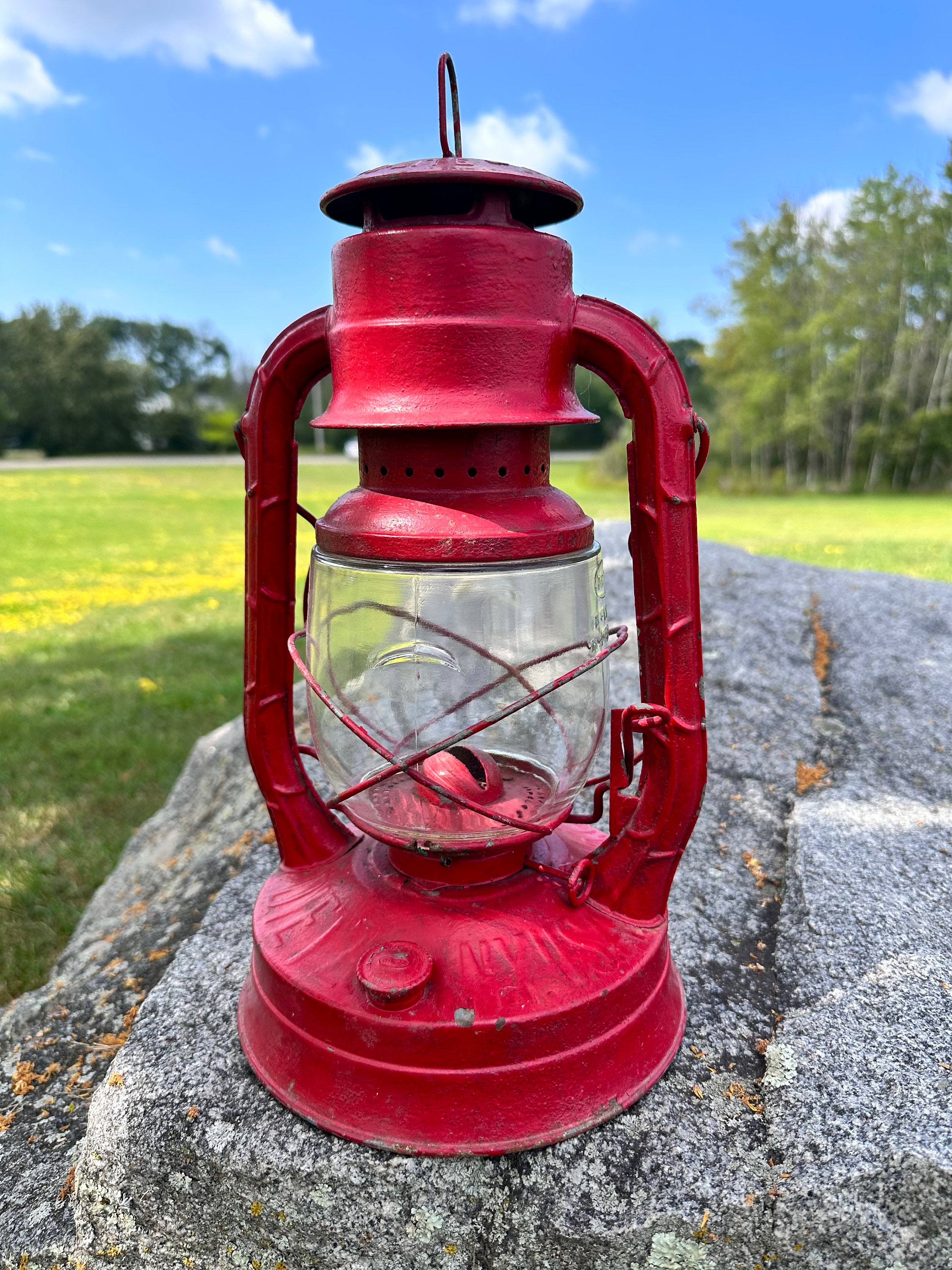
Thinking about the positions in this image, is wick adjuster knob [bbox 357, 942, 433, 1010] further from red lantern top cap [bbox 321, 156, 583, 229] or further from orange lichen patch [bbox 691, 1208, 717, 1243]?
red lantern top cap [bbox 321, 156, 583, 229]

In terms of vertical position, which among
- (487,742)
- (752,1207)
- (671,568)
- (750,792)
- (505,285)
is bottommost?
(752,1207)

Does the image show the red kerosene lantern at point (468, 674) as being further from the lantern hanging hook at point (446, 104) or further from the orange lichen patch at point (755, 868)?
the orange lichen patch at point (755, 868)

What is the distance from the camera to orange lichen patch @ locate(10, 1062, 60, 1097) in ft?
6.12

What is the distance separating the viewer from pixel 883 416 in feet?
78.6

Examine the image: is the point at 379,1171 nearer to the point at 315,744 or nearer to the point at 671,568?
the point at 315,744

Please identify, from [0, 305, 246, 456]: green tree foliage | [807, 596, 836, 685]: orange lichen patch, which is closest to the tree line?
[807, 596, 836, 685]: orange lichen patch

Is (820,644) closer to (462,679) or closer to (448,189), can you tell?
(462,679)

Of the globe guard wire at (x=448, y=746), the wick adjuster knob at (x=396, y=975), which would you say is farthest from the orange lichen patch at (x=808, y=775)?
the wick adjuster knob at (x=396, y=975)

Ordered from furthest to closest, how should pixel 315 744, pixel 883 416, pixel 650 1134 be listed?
1. pixel 883 416
2. pixel 315 744
3. pixel 650 1134

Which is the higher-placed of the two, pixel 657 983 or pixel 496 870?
pixel 496 870

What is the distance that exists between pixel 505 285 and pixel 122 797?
A: 142 inches

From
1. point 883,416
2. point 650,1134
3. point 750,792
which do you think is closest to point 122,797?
point 750,792

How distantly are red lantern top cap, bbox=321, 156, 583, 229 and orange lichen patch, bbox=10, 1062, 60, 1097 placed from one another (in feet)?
6.19

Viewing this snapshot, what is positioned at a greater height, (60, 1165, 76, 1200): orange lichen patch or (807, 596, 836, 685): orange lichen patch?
(807, 596, 836, 685): orange lichen patch
